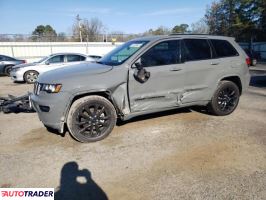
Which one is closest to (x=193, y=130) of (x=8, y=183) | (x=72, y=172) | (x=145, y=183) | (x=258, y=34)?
(x=145, y=183)

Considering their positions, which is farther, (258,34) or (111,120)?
(258,34)

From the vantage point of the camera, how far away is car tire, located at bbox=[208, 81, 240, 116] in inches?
234

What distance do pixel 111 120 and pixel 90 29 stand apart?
59.6m

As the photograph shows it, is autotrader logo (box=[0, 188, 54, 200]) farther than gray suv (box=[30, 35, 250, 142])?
No

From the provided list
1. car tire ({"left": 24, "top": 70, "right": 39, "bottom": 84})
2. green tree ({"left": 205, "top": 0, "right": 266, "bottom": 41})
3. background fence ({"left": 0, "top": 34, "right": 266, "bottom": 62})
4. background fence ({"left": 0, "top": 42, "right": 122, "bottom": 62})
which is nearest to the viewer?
car tire ({"left": 24, "top": 70, "right": 39, "bottom": 84})

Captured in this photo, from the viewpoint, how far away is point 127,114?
5016 millimetres

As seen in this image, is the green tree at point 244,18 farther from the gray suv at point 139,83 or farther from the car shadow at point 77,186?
the car shadow at point 77,186

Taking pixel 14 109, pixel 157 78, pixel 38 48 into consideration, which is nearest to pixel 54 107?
pixel 157 78

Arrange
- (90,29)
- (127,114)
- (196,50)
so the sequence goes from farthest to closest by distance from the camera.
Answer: (90,29) < (196,50) < (127,114)

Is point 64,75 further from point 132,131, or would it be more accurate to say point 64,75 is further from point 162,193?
point 162,193

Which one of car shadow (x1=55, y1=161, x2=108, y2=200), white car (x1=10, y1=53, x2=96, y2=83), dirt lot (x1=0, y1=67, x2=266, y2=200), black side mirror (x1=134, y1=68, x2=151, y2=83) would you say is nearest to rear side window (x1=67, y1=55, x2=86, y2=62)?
white car (x1=10, y1=53, x2=96, y2=83)

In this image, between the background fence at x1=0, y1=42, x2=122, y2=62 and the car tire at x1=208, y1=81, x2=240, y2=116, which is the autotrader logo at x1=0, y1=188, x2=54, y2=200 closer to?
the car tire at x1=208, y1=81, x2=240, y2=116

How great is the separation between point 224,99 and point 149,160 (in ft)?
9.58

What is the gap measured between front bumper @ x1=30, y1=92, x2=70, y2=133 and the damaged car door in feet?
3.95
